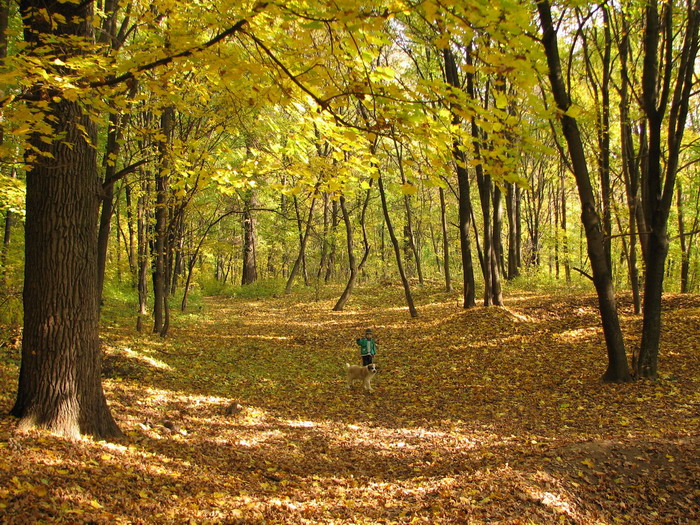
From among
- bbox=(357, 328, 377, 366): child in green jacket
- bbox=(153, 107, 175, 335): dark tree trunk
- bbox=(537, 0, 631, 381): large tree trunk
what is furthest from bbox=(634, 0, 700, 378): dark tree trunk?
bbox=(153, 107, 175, 335): dark tree trunk

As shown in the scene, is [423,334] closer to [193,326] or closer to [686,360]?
[686,360]

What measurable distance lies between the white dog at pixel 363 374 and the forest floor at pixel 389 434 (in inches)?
11.1

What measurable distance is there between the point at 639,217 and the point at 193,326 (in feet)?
45.5

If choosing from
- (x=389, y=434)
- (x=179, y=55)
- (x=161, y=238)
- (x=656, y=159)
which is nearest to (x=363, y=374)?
(x=389, y=434)

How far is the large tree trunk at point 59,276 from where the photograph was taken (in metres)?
4.22

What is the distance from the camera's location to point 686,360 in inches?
333

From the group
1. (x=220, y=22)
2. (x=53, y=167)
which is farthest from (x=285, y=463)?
(x=220, y=22)

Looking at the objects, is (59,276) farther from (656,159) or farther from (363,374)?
(656,159)

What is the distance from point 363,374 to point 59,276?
19.7 feet

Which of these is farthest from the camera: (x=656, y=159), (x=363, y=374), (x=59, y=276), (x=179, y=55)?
(x=363, y=374)

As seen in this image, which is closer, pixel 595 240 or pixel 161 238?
pixel 595 240

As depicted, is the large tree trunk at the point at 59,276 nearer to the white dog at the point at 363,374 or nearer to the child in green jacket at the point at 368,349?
the white dog at the point at 363,374

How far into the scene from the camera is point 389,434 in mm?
6418

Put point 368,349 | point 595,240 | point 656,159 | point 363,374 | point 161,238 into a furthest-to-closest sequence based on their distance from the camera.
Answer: point 161,238 < point 368,349 < point 363,374 < point 595,240 < point 656,159
